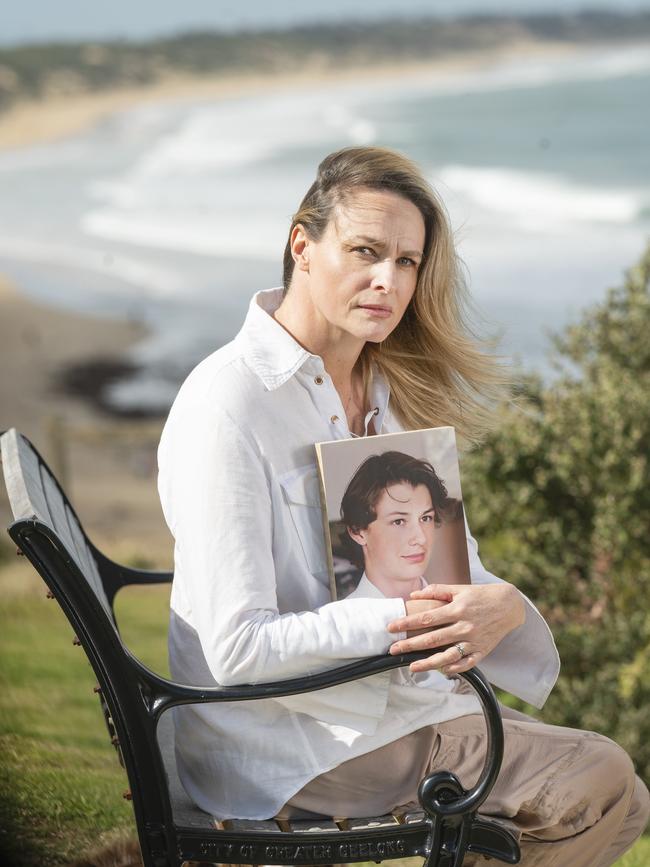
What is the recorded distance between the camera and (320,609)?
72.1 inches

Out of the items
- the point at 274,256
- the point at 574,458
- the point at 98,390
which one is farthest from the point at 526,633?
the point at 274,256

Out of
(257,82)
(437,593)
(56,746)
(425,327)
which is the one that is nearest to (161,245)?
(257,82)

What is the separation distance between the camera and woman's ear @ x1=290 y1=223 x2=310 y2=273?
6.64 ft

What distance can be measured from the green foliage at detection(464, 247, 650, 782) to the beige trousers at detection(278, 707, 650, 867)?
5.74 feet

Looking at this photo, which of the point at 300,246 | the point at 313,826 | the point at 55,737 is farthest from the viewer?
the point at 55,737

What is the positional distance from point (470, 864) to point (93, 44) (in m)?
36.9

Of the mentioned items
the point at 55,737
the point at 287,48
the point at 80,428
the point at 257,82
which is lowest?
the point at 55,737

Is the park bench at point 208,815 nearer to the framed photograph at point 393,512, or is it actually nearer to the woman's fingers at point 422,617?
the woman's fingers at point 422,617

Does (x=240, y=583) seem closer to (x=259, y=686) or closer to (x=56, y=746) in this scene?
(x=259, y=686)

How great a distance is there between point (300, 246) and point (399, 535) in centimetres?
48

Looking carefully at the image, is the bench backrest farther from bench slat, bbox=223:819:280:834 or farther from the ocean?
the ocean

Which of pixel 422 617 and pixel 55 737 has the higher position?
pixel 422 617

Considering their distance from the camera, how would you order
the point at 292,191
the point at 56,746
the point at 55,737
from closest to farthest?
the point at 56,746
the point at 55,737
the point at 292,191

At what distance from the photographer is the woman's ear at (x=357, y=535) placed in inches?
75.2
